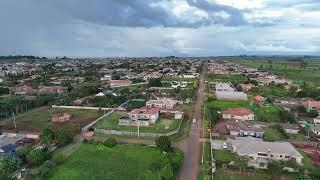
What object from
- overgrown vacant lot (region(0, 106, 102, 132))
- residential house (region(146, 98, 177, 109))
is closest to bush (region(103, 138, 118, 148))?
overgrown vacant lot (region(0, 106, 102, 132))

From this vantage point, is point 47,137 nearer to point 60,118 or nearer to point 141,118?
point 60,118

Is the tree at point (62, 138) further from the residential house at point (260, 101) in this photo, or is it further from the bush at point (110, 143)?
the residential house at point (260, 101)

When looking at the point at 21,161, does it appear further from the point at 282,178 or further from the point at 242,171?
the point at 282,178

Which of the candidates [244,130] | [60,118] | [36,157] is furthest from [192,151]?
[60,118]

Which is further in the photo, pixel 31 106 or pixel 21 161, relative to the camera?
pixel 31 106

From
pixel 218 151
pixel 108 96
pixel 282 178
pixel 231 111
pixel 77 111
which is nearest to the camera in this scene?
pixel 282 178

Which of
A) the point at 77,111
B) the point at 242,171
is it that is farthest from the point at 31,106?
the point at 242,171
